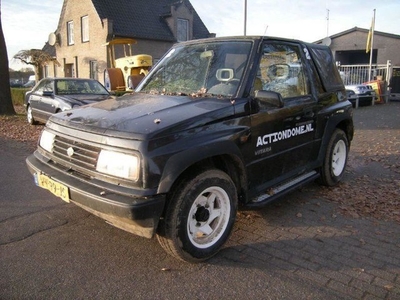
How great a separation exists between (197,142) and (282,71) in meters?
1.80

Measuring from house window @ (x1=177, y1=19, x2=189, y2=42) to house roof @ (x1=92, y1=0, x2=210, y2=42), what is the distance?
0.81 meters

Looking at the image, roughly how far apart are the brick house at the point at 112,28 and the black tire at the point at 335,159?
66.3ft

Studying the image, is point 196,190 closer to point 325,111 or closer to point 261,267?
point 261,267

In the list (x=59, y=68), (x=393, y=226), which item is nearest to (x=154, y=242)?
(x=393, y=226)

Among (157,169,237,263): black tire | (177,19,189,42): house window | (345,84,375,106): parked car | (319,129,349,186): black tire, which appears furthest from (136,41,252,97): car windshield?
(177,19,189,42): house window

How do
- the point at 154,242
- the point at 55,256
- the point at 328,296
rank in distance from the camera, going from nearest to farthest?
the point at 328,296, the point at 55,256, the point at 154,242

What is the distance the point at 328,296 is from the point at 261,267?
23.6 inches

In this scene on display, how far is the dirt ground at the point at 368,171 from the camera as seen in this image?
15.0 ft

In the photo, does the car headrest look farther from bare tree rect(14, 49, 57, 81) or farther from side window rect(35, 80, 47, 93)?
bare tree rect(14, 49, 57, 81)

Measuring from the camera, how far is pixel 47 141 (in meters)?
3.66

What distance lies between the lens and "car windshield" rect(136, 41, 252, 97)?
3723mm

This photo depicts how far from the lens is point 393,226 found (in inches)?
157

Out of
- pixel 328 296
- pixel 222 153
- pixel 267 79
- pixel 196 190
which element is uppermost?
pixel 267 79

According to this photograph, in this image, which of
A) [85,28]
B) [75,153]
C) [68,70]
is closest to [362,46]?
[85,28]
